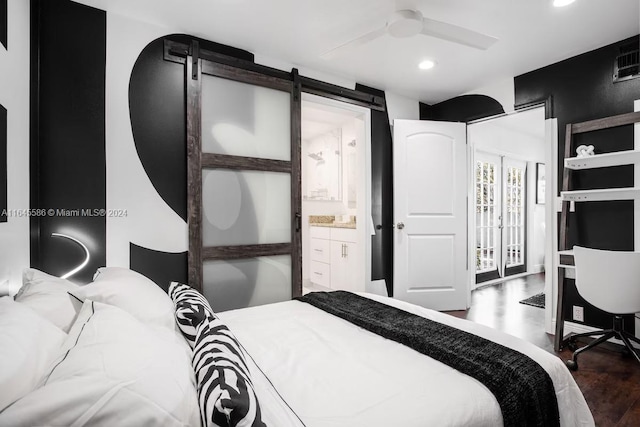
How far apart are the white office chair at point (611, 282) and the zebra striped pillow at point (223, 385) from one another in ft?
8.61

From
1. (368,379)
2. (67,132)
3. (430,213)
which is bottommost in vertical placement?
(368,379)

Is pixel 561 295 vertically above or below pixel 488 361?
below

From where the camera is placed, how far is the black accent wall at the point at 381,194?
398 cm

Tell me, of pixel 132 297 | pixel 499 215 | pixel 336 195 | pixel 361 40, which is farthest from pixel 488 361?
pixel 499 215

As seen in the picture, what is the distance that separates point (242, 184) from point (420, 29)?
180 centimetres

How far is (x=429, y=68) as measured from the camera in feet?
11.2

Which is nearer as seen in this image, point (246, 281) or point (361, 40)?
point (361, 40)

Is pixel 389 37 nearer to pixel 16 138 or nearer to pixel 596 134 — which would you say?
pixel 596 134

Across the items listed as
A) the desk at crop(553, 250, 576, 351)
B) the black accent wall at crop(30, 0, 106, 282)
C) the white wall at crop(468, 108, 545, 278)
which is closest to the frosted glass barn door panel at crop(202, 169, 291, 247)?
the black accent wall at crop(30, 0, 106, 282)

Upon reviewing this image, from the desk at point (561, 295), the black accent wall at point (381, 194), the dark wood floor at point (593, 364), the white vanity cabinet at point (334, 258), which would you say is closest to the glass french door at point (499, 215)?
the dark wood floor at point (593, 364)

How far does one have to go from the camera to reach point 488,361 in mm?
1221

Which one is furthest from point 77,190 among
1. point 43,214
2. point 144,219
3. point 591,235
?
point 591,235

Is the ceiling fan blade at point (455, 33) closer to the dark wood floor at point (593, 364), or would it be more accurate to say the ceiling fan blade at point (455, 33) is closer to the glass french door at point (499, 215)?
the dark wood floor at point (593, 364)

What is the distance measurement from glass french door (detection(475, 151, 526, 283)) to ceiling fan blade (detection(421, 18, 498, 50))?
11.4ft
